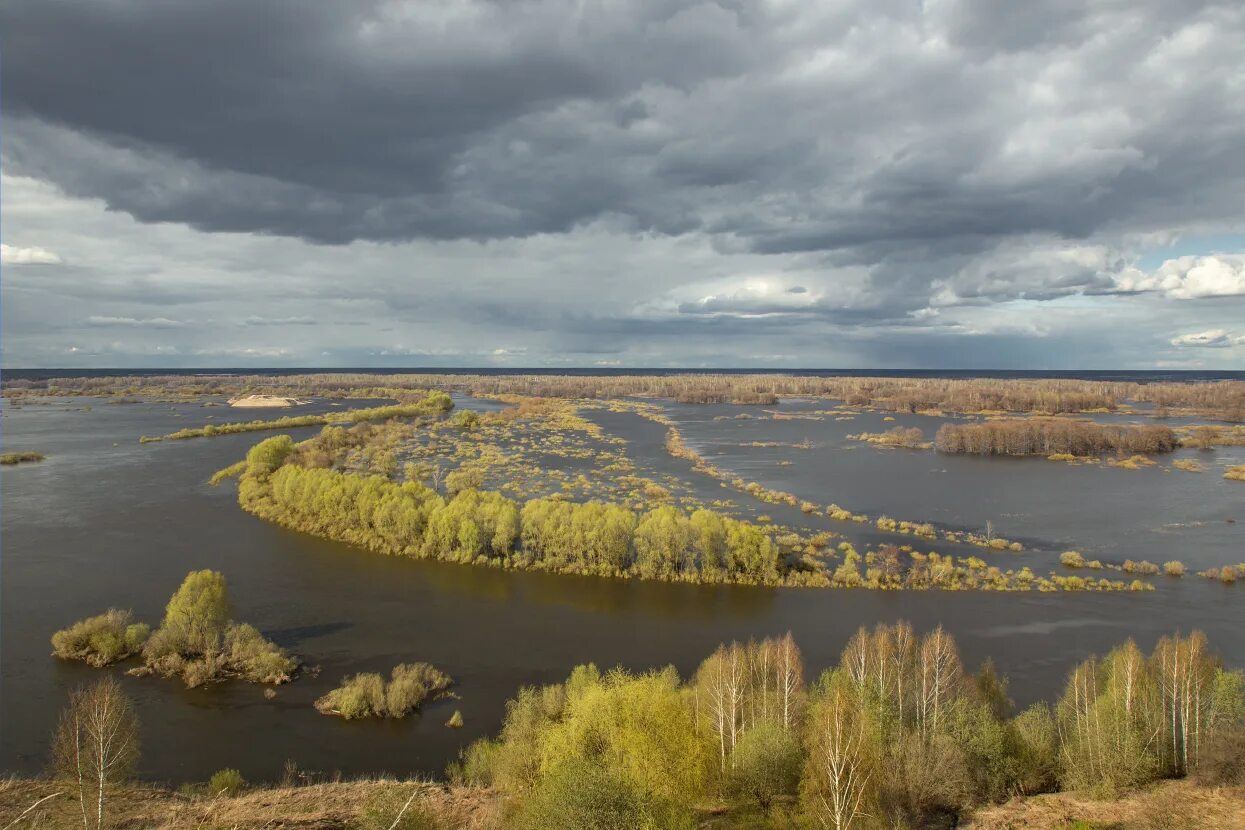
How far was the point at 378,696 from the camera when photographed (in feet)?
76.4

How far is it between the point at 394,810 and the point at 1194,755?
19718mm

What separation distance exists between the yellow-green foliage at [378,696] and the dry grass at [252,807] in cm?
474

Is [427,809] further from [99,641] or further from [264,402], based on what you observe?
[264,402]

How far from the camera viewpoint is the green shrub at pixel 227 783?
18.0 meters

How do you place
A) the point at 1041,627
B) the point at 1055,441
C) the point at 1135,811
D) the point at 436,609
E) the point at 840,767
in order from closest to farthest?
the point at 840,767
the point at 1135,811
the point at 1041,627
the point at 436,609
the point at 1055,441

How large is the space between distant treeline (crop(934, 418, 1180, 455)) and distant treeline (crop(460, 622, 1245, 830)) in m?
69.5

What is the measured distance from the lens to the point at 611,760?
49.9 feet

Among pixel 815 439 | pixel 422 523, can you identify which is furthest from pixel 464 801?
pixel 815 439

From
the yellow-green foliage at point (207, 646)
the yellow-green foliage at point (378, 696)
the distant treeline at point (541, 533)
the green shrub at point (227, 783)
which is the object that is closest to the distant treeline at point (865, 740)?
the yellow-green foliage at point (378, 696)

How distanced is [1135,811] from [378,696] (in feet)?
70.1

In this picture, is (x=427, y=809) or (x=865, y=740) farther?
(x=865, y=740)

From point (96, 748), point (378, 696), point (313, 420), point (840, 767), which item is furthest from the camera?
point (313, 420)

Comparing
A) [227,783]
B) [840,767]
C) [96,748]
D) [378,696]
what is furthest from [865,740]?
[96,748]

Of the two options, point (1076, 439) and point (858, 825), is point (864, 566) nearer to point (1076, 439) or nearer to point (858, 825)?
point (858, 825)
